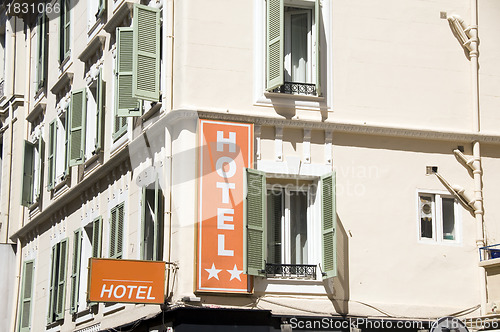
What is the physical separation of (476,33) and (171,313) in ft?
27.6

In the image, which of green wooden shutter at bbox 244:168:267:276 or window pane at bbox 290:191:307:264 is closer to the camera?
green wooden shutter at bbox 244:168:267:276

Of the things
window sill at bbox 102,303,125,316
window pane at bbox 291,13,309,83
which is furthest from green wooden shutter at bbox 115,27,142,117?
window sill at bbox 102,303,125,316

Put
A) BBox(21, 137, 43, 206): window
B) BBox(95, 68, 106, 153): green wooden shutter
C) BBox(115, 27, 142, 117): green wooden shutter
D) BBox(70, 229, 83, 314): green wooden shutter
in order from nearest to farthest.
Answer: BBox(115, 27, 142, 117): green wooden shutter, BBox(95, 68, 106, 153): green wooden shutter, BBox(70, 229, 83, 314): green wooden shutter, BBox(21, 137, 43, 206): window

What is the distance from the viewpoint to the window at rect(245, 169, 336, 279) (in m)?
20.2

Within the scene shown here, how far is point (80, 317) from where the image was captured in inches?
989

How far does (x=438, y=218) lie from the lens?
21.6 m

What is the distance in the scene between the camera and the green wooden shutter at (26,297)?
2967cm

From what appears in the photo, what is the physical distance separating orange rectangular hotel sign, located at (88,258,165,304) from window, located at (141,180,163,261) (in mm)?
764

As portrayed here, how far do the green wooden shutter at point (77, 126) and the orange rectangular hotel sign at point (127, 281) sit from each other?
21.4ft

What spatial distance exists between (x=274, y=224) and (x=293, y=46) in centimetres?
359

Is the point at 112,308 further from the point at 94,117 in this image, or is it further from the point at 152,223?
the point at 94,117

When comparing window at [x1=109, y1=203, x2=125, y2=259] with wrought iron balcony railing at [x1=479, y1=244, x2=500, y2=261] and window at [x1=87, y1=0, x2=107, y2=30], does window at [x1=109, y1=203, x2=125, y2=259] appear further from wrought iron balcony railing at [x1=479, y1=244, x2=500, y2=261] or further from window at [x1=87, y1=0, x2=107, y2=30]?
wrought iron balcony railing at [x1=479, y1=244, x2=500, y2=261]

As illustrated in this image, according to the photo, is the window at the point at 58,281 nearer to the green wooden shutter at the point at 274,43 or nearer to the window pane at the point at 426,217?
the green wooden shutter at the point at 274,43

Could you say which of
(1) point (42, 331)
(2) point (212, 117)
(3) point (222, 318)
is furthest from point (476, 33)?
(1) point (42, 331)
